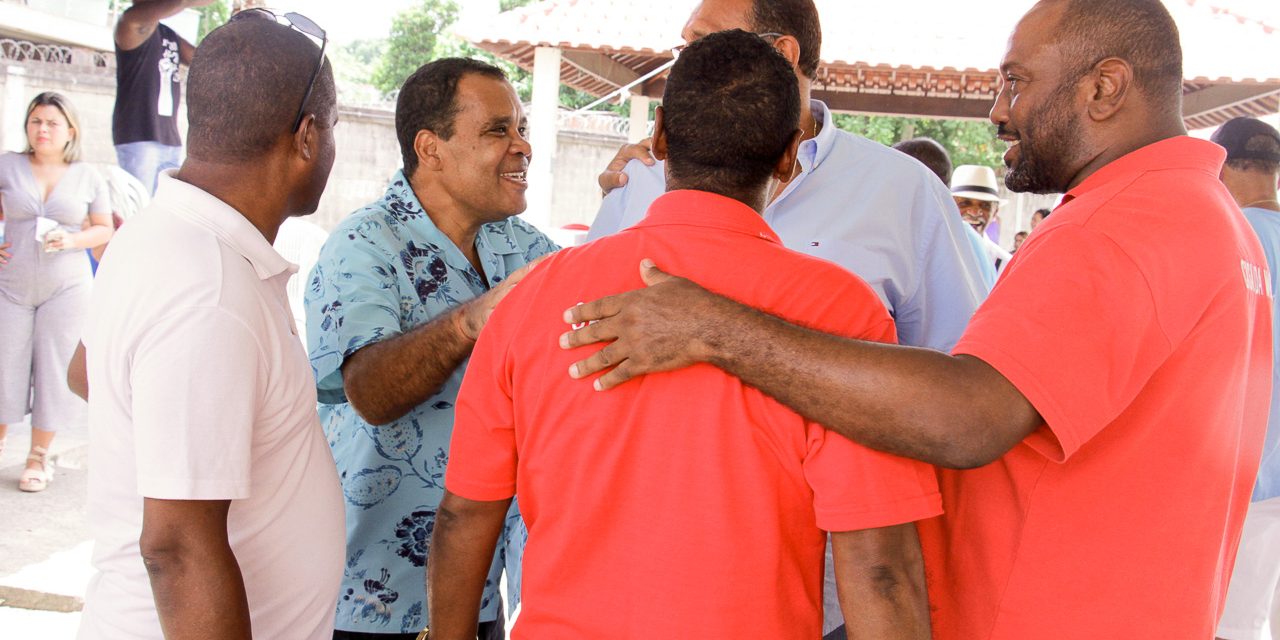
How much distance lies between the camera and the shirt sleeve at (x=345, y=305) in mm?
2152

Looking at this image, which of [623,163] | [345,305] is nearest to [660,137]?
[345,305]

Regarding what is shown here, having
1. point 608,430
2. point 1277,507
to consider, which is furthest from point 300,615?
point 1277,507

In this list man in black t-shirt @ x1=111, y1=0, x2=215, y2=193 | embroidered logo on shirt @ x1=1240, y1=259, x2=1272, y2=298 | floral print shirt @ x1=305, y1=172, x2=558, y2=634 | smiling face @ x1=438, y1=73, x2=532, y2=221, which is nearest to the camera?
embroidered logo on shirt @ x1=1240, y1=259, x2=1272, y2=298

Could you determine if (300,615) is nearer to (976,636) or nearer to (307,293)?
(307,293)

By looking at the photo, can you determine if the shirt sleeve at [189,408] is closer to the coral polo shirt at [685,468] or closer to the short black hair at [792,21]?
Answer: the coral polo shirt at [685,468]

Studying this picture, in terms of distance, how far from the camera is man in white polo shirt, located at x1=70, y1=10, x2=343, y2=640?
4.80ft

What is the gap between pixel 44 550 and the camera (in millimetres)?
4535

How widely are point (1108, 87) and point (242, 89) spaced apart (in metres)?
1.56

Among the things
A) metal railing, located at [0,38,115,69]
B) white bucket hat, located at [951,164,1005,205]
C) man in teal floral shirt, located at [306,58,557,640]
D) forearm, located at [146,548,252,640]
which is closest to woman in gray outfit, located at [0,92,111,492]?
man in teal floral shirt, located at [306,58,557,640]

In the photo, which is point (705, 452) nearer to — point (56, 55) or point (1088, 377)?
point (1088, 377)

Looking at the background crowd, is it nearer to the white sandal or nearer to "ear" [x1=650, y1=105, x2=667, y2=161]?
"ear" [x1=650, y1=105, x2=667, y2=161]

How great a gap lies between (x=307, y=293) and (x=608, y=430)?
1130 mm

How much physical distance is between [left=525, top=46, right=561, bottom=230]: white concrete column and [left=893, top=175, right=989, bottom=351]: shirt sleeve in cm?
733

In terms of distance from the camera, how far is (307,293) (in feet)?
7.55
